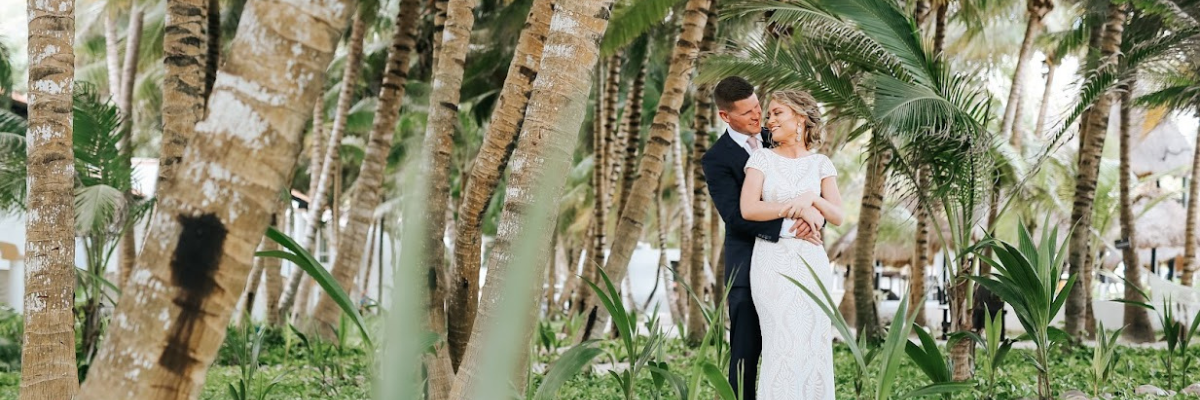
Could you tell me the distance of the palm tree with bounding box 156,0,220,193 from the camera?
536cm

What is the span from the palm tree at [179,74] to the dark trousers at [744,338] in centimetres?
311

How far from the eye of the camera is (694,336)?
10883 millimetres

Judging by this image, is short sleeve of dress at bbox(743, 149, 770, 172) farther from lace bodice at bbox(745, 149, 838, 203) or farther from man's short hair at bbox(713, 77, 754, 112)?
man's short hair at bbox(713, 77, 754, 112)

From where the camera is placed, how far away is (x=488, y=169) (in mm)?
4043

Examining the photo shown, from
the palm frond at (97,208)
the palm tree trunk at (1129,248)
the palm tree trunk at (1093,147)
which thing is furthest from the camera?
the palm tree trunk at (1129,248)

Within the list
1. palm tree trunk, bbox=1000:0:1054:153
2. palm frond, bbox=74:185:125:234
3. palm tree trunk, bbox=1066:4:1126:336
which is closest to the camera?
palm frond, bbox=74:185:125:234

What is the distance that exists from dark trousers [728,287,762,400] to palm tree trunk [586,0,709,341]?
1915mm

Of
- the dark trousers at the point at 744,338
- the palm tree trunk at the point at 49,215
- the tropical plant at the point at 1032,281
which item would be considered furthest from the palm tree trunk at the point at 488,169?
the tropical plant at the point at 1032,281

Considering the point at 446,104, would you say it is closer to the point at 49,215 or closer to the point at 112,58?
the point at 49,215

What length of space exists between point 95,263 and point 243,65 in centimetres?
629

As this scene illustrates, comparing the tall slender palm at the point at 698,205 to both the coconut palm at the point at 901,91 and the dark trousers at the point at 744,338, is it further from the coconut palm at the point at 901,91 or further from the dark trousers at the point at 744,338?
the dark trousers at the point at 744,338

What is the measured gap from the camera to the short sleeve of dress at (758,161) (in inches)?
149

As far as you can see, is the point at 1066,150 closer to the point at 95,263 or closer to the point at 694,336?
the point at 694,336

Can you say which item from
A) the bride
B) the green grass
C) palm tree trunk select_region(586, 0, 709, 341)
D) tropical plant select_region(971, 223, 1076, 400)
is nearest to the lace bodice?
the bride
